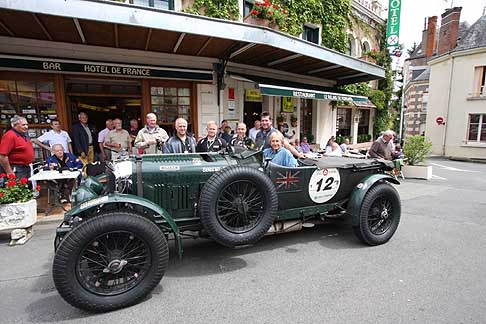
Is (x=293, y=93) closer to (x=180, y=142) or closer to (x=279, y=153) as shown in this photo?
(x=180, y=142)

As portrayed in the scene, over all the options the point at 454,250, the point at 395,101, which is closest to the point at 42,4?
the point at 454,250

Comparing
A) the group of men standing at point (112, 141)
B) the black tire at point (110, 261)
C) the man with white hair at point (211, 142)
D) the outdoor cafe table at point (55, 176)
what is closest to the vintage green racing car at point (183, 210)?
the black tire at point (110, 261)

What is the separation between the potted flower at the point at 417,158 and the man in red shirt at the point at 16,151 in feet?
34.1

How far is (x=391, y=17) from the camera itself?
44.5ft

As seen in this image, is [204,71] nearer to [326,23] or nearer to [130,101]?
[130,101]

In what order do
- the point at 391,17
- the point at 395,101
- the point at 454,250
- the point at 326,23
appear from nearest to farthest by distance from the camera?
the point at 454,250 < the point at 326,23 < the point at 391,17 < the point at 395,101

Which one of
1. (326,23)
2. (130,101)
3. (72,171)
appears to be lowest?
(72,171)

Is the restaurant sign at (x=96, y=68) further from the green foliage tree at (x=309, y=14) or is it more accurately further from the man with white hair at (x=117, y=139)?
the green foliage tree at (x=309, y=14)

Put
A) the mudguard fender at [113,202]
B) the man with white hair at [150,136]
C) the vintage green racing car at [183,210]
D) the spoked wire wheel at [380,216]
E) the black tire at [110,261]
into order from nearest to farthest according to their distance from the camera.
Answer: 1. the black tire at [110,261]
2. the vintage green racing car at [183,210]
3. the mudguard fender at [113,202]
4. the spoked wire wheel at [380,216]
5. the man with white hair at [150,136]

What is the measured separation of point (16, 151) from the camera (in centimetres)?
461

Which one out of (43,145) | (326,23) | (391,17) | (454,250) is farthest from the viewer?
(391,17)

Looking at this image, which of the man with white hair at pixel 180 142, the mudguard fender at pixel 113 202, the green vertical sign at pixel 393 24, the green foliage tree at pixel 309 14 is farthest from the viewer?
the green vertical sign at pixel 393 24

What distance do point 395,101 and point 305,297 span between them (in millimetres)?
19108

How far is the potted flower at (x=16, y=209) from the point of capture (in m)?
3.76
